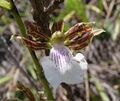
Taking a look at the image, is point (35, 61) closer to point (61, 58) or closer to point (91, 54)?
point (61, 58)

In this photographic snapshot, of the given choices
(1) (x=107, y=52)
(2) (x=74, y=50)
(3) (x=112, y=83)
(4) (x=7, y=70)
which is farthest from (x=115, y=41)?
(2) (x=74, y=50)

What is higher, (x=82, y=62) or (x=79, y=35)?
(x=79, y=35)

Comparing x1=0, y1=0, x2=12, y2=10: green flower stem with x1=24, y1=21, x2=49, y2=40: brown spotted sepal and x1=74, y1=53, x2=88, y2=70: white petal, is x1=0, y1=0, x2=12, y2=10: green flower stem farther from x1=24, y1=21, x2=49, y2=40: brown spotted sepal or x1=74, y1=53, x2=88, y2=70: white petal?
x1=74, y1=53, x2=88, y2=70: white petal

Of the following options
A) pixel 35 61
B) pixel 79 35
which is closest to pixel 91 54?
pixel 79 35

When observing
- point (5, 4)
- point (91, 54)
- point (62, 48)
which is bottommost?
point (91, 54)

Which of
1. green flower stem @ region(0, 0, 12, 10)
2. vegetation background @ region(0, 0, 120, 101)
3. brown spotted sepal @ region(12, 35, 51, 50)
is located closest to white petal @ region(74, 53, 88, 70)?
brown spotted sepal @ region(12, 35, 51, 50)

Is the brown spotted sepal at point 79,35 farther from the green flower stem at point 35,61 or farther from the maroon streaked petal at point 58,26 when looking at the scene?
the green flower stem at point 35,61
